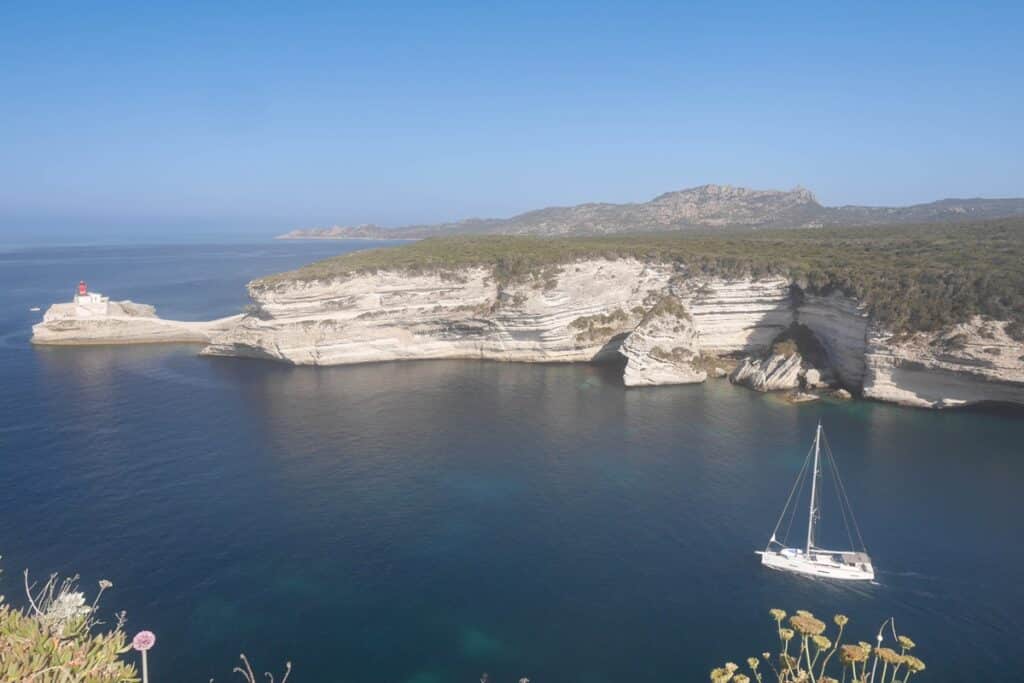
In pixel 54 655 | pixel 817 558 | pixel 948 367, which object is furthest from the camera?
pixel 948 367

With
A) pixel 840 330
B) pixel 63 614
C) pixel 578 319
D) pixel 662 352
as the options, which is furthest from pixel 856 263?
pixel 63 614

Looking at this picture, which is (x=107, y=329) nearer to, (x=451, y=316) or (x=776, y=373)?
(x=451, y=316)

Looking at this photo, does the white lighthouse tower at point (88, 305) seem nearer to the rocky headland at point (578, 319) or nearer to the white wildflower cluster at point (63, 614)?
the rocky headland at point (578, 319)

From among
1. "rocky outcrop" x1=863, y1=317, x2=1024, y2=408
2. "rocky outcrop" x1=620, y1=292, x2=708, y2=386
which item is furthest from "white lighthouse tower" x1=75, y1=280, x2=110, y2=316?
"rocky outcrop" x1=863, y1=317, x2=1024, y2=408

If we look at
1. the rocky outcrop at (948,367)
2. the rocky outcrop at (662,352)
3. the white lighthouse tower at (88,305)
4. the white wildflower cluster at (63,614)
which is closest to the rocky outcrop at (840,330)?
the rocky outcrop at (948,367)

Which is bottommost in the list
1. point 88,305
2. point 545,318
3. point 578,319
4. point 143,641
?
point 578,319
